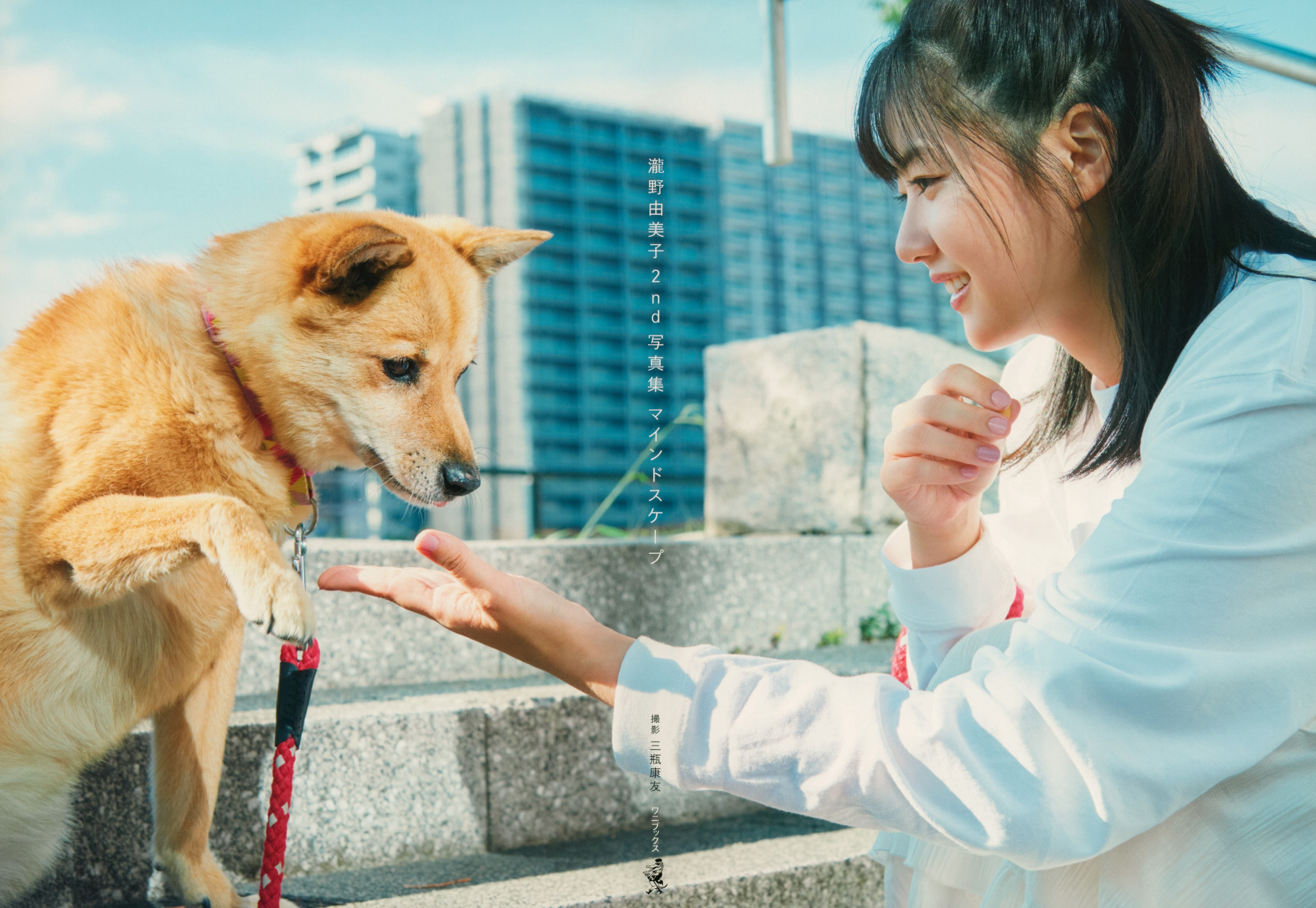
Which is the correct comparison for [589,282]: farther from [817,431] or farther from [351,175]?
[351,175]

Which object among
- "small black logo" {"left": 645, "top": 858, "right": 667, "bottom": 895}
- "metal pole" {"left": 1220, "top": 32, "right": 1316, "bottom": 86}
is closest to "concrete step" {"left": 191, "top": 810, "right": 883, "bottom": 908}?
"small black logo" {"left": 645, "top": 858, "right": 667, "bottom": 895}

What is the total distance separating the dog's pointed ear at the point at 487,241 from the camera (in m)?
1.49

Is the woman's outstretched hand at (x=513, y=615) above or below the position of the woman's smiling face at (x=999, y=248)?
below

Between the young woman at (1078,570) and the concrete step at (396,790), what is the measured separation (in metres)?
0.65

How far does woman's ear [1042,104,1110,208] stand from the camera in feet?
2.97

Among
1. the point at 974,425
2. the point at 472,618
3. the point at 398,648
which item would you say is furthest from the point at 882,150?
the point at 398,648

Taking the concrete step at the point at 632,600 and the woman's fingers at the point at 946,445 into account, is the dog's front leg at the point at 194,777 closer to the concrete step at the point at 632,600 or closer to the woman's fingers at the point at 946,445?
the concrete step at the point at 632,600

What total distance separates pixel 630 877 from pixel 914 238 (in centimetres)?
98

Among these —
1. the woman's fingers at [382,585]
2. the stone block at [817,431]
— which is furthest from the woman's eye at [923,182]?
the stone block at [817,431]

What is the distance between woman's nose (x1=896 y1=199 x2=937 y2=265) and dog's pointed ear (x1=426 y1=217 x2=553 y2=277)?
2.30 feet

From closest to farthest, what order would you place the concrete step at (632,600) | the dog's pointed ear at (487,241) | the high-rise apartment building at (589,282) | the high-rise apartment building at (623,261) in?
the dog's pointed ear at (487,241), the high-rise apartment building at (589,282), the concrete step at (632,600), the high-rise apartment building at (623,261)

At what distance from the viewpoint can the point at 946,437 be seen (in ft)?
3.21

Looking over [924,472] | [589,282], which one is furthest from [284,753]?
[589,282]

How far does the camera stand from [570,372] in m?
7.20
